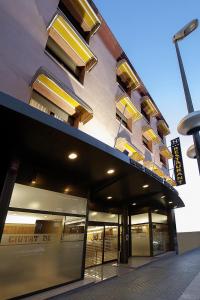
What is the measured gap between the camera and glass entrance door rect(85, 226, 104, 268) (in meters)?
10.3

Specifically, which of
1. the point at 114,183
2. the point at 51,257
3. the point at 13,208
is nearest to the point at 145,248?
the point at 114,183

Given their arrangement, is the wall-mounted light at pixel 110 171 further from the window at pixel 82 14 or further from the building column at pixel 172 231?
the building column at pixel 172 231

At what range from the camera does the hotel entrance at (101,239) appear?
34.5 ft

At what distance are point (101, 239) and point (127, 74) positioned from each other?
36.9 ft

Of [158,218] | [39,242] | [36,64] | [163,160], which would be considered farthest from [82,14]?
[158,218]

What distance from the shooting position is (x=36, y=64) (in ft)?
23.1

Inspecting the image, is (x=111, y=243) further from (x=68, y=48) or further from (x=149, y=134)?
(x=68, y=48)

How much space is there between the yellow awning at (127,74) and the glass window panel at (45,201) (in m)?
9.71

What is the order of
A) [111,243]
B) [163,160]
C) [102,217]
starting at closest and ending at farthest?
1. [102,217]
2. [111,243]
3. [163,160]

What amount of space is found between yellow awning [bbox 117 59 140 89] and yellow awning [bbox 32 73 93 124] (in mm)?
6787

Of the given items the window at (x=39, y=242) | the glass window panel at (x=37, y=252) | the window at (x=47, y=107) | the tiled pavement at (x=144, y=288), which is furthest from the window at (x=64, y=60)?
the tiled pavement at (x=144, y=288)

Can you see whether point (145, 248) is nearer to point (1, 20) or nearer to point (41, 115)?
point (41, 115)

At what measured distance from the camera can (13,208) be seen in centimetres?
577

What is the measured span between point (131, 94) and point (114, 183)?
9099mm
